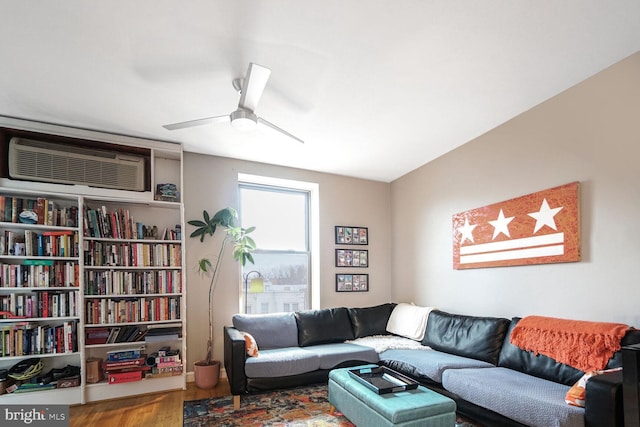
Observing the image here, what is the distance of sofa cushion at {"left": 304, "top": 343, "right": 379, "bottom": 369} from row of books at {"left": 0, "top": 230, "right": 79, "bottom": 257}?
8.21 feet

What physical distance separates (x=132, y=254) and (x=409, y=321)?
123 inches

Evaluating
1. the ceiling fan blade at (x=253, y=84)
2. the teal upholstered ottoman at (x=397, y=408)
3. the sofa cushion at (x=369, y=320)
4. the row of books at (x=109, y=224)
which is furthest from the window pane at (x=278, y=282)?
the ceiling fan blade at (x=253, y=84)

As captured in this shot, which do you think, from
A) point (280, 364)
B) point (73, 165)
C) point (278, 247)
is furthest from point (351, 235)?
point (73, 165)

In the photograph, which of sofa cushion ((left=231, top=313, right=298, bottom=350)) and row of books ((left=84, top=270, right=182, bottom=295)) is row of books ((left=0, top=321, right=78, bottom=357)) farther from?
sofa cushion ((left=231, top=313, right=298, bottom=350))

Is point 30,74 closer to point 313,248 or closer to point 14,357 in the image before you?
point 14,357

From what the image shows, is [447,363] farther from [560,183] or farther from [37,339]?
[37,339]

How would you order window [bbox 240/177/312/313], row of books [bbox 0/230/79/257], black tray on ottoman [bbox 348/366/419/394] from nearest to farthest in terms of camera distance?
black tray on ottoman [bbox 348/366/419/394], row of books [bbox 0/230/79/257], window [bbox 240/177/312/313]

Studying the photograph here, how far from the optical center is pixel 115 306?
3377mm

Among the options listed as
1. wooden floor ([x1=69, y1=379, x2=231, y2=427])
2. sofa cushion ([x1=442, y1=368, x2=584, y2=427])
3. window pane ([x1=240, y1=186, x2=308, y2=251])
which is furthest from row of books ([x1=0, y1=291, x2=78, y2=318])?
sofa cushion ([x1=442, y1=368, x2=584, y2=427])

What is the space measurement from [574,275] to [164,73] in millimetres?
3430

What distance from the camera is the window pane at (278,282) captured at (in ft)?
14.4

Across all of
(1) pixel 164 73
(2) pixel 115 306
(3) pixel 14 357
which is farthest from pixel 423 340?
(3) pixel 14 357

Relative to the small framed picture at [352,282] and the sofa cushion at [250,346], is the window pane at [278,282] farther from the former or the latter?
the sofa cushion at [250,346]

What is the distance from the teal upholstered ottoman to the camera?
214 cm
